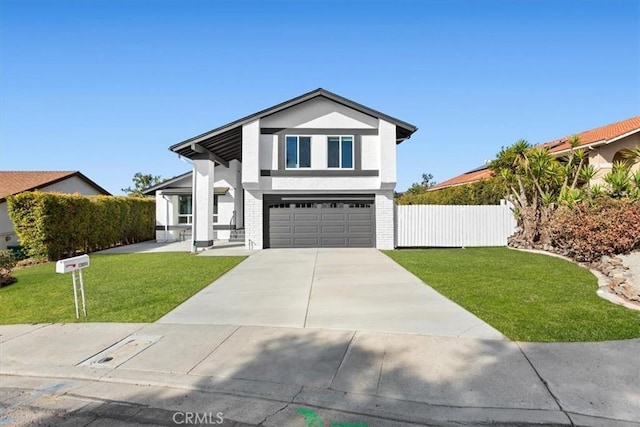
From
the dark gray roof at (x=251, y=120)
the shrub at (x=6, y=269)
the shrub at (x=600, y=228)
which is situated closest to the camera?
the shrub at (x=6, y=269)

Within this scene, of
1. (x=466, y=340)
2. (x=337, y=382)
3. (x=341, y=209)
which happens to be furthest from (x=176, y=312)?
(x=341, y=209)

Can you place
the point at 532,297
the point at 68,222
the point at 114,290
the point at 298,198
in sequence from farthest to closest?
the point at 298,198
the point at 68,222
the point at 114,290
the point at 532,297

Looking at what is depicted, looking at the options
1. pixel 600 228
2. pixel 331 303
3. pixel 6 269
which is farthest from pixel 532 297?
pixel 6 269

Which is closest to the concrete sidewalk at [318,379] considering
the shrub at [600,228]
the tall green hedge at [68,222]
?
the shrub at [600,228]

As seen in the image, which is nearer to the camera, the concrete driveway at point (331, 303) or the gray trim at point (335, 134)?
the concrete driveway at point (331, 303)

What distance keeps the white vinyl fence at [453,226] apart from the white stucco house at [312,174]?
1.04 meters

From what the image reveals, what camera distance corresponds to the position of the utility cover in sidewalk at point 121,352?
13.4ft

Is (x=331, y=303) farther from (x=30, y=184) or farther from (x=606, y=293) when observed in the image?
(x=30, y=184)

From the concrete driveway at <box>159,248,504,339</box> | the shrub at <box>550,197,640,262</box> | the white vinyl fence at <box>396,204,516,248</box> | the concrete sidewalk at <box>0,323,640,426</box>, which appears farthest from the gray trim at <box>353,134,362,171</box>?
the concrete sidewalk at <box>0,323,640,426</box>

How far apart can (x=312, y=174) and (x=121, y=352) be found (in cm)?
1175

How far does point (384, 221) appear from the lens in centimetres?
1560

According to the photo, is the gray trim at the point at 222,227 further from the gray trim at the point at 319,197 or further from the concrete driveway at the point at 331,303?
the concrete driveway at the point at 331,303

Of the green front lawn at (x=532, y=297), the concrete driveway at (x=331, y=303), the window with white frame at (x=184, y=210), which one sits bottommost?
the concrete driveway at (x=331, y=303)

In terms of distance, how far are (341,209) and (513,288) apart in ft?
30.4
